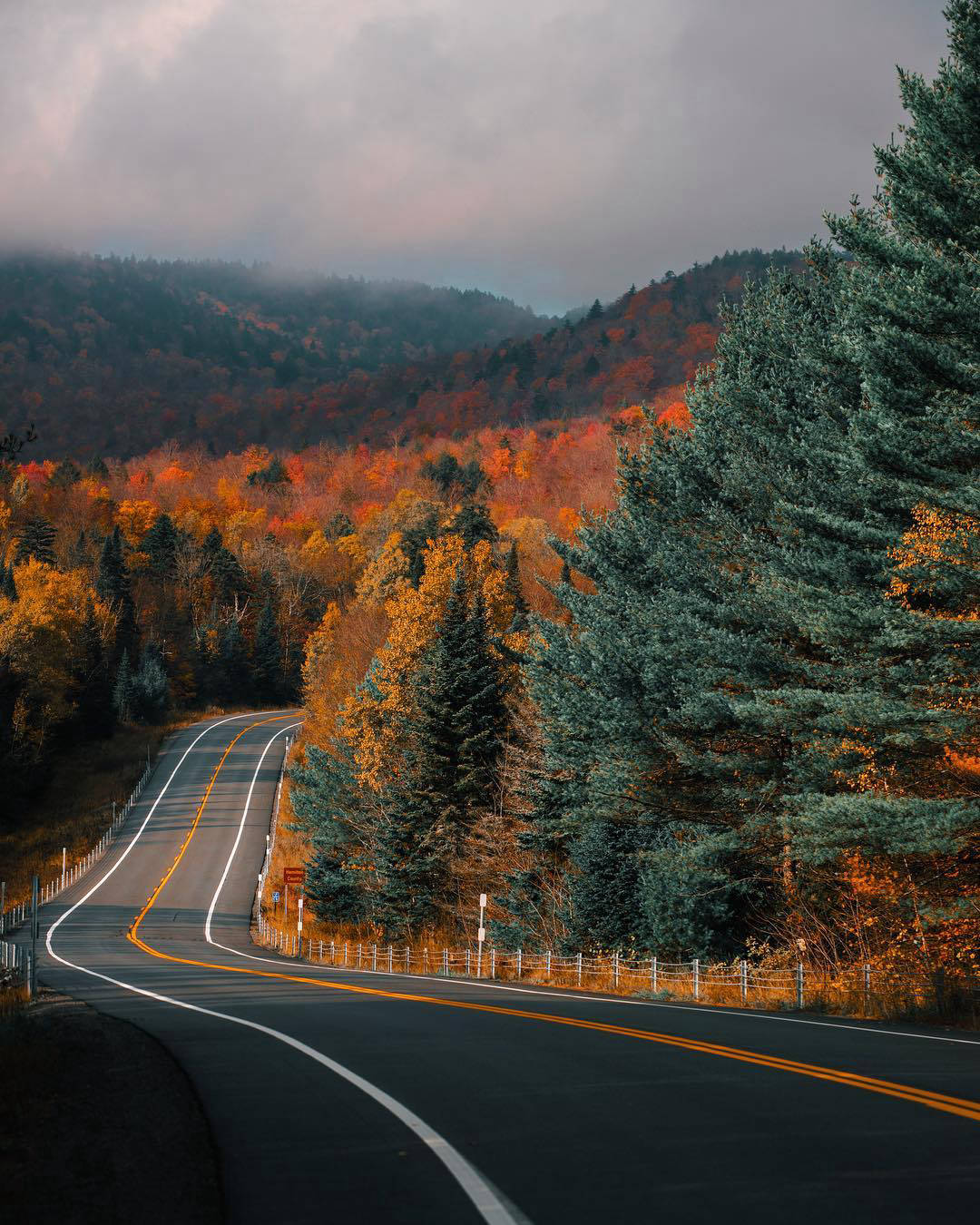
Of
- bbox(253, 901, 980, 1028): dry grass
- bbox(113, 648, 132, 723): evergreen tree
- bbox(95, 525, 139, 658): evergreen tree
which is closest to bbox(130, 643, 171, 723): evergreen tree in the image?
bbox(113, 648, 132, 723): evergreen tree

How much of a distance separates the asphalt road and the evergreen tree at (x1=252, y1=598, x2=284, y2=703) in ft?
339

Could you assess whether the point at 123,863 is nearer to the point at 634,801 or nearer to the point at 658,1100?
the point at 634,801

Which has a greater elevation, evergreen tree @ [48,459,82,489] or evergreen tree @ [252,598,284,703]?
evergreen tree @ [48,459,82,489]

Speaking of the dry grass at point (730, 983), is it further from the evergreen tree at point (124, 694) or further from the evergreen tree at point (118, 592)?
the evergreen tree at point (118, 592)

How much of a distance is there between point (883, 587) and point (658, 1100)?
13248mm

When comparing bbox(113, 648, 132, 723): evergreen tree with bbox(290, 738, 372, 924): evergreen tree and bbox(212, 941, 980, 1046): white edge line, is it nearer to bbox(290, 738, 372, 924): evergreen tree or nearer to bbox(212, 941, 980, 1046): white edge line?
bbox(290, 738, 372, 924): evergreen tree

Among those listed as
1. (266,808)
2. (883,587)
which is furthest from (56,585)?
(883,587)

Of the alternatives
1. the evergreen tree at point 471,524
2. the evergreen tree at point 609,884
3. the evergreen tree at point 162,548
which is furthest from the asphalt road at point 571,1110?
the evergreen tree at point 162,548

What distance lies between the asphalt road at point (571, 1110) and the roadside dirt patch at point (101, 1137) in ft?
0.71

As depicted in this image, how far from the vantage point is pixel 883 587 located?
19.8 meters

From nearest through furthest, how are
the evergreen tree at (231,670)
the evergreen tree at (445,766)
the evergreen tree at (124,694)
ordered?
the evergreen tree at (445,766), the evergreen tree at (124,694), the evergreen tree at (231,670)

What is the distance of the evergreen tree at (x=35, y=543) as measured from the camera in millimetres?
115938

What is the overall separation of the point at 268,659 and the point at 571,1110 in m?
118

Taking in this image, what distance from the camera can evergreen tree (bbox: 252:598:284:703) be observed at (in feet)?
399
